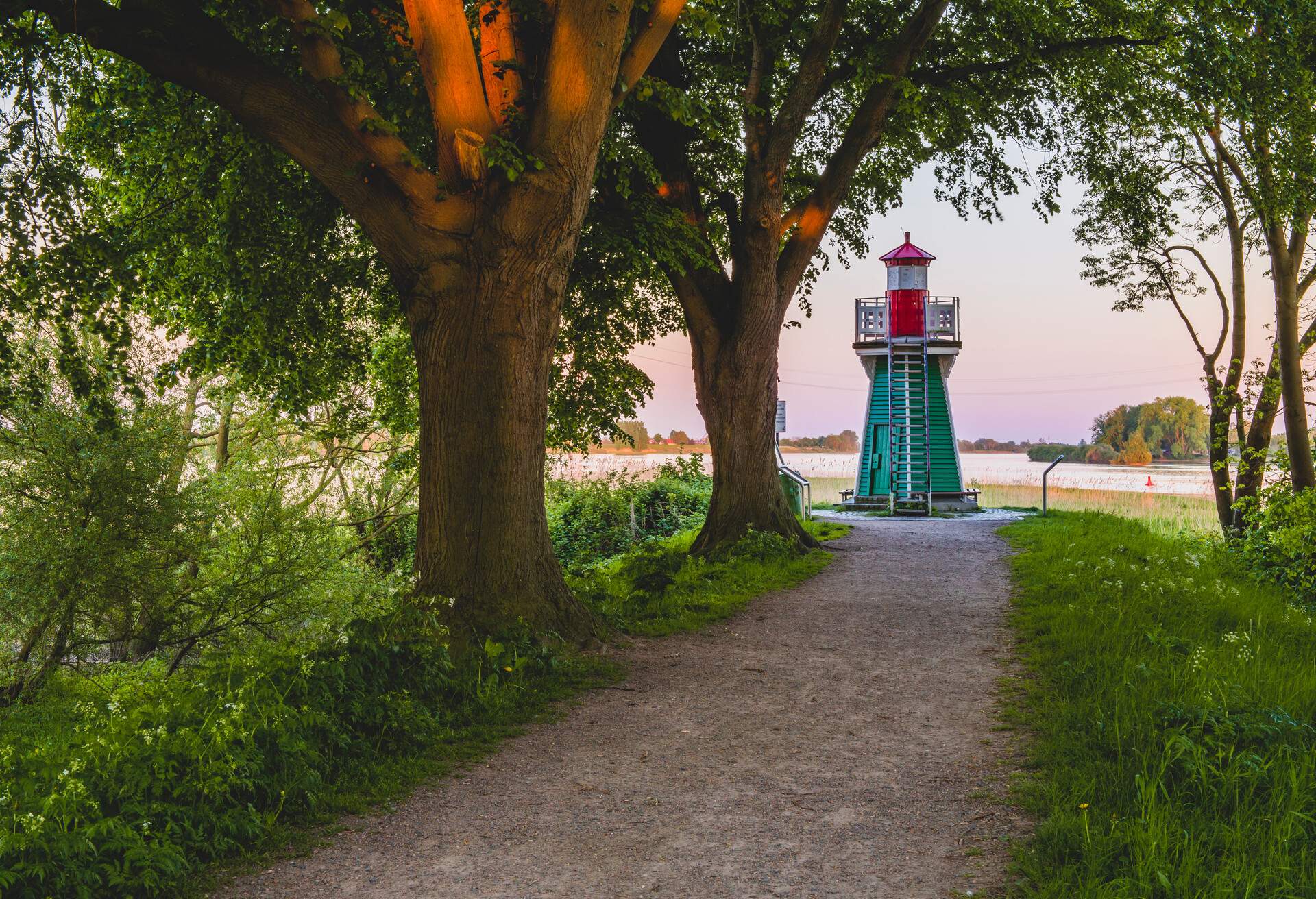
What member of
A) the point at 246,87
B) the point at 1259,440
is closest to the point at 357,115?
the point at 246,87

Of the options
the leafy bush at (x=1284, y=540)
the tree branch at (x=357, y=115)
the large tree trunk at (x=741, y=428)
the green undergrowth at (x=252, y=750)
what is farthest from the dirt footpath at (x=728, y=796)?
Answer: the leafy bush at (x=1284, y=540)

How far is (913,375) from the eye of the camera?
26547 millimetres

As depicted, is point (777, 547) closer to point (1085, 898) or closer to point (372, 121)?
point (372, 121)

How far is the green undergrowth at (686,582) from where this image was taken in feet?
31.0

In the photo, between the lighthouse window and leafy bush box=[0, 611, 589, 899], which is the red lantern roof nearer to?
the lighthouse window

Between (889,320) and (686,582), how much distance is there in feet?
56.4

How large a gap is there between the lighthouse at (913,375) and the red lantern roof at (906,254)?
19mm

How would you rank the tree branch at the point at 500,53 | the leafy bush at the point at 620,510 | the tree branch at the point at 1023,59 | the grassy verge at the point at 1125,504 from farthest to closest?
the grassy verge at the point at 1125,504 → the leafy bush at the point at 620,510 → the tree branch at the point at 1023,59 → the tree branch at the point at 500,53

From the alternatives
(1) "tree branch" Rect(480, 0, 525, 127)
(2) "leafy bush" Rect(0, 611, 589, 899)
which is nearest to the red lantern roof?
(1) "tree branch" Rect(480, 0, 525, 127)

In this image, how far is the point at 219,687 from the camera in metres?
5.33

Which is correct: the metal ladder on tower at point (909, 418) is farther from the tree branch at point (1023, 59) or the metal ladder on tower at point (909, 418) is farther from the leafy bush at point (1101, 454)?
the leafy bush at point (1101, 454)

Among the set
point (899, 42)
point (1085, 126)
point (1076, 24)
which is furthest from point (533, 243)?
point (1085, 126)

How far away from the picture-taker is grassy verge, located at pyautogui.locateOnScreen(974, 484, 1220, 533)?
76.3 feet

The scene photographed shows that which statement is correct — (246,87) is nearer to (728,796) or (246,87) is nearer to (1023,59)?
(728,796)
